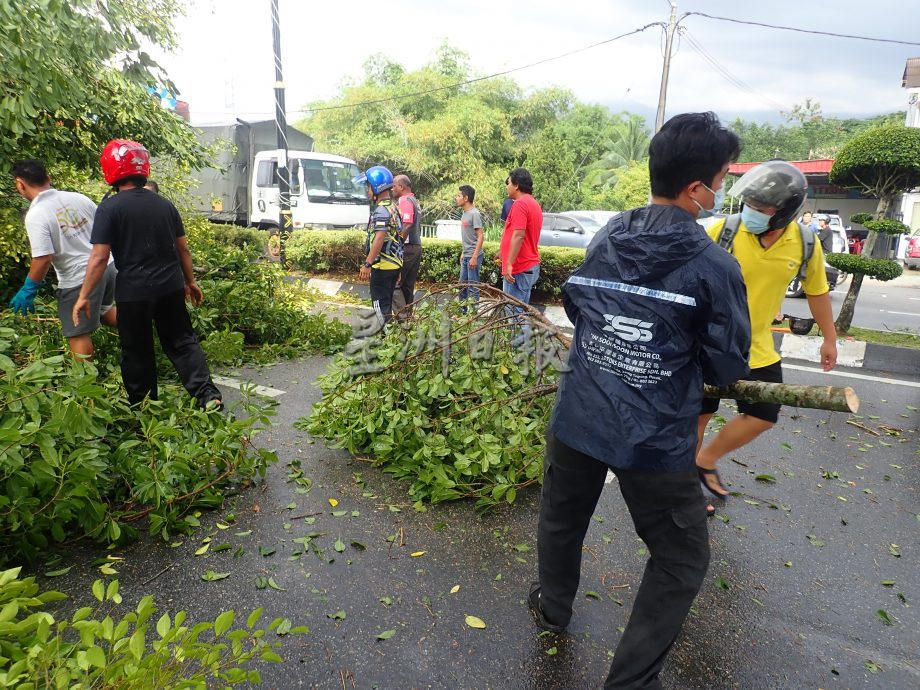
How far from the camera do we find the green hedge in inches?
418

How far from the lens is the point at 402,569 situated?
295cm

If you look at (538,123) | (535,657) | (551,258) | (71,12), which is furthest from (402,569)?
(538,123)

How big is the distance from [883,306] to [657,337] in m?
14.8

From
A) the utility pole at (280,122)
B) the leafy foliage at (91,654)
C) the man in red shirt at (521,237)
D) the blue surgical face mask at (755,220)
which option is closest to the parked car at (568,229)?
the utility pole at (280,122)

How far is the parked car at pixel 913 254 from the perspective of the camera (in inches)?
851

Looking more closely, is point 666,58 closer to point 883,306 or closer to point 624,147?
point 883,306

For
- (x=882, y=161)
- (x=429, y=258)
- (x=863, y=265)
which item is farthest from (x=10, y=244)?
(x=882, y=161)

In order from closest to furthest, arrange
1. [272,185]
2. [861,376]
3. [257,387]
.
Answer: [257,387] < [861,376] < [272,185]

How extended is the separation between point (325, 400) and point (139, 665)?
2.83m

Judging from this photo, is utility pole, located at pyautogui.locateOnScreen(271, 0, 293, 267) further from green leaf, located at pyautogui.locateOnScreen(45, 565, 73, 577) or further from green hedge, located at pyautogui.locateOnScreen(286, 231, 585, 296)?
green leaf, located at pyautogui.locateOnScreen(45, 565, 73, 577)

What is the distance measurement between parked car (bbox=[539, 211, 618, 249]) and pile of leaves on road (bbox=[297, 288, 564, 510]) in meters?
11.3

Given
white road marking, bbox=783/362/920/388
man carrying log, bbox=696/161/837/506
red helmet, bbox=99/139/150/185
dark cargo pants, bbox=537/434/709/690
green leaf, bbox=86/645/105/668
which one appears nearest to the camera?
green leaf, bbox=86/645/105/668

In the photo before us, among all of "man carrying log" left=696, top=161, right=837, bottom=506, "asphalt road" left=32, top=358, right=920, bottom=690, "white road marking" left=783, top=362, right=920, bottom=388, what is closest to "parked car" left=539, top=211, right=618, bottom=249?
"white road marking" left=783, top=362, right=920, bottom=388

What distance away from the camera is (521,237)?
6148mm
